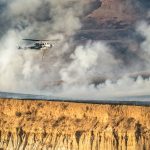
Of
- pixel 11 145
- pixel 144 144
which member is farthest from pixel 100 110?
pixel 11 145

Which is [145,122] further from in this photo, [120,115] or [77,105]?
[77,105]

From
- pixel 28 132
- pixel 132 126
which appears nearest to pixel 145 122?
pixel 132 126

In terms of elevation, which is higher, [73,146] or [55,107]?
[55,107]

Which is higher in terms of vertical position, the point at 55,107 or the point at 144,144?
the point at 55,107

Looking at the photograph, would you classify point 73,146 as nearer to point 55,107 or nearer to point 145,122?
point 55,107

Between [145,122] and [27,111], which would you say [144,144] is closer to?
[145,122]
